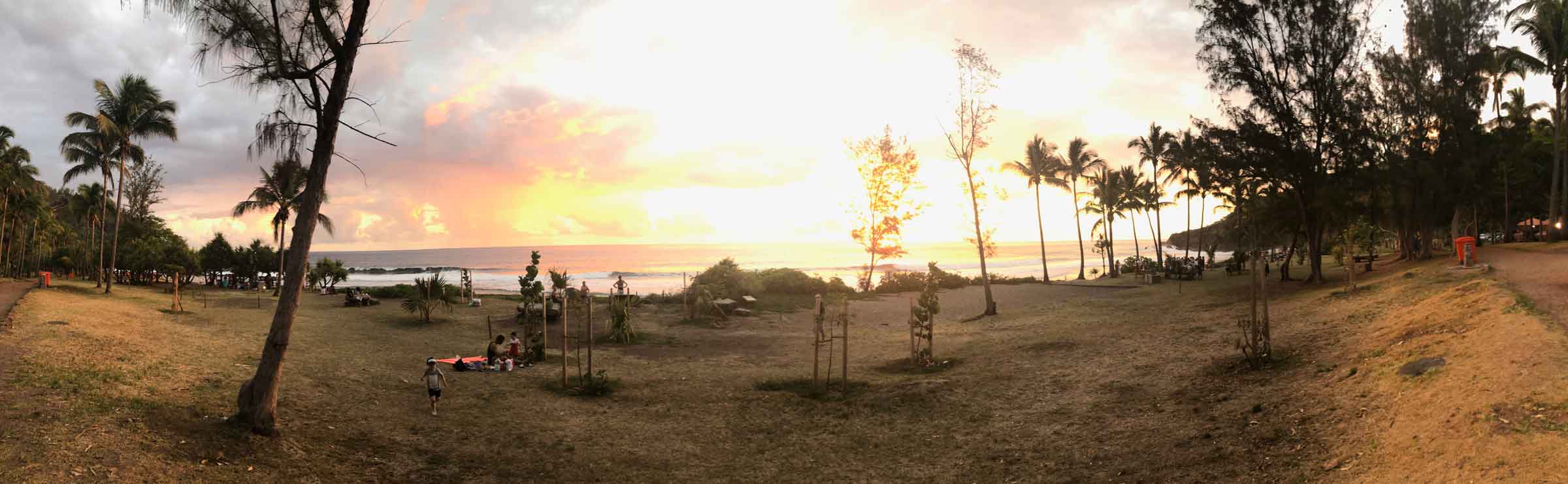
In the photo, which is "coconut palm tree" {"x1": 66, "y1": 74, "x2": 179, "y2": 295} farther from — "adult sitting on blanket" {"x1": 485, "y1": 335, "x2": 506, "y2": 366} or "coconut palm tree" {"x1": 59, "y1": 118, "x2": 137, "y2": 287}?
"adult sitting on blanket" {"x1": 485, "y1": 335, "x2": 506, "y2": 366}

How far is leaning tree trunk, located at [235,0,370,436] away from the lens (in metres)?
9.35

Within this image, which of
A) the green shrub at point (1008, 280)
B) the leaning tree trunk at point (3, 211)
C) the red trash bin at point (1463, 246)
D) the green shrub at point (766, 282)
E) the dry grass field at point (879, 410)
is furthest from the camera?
the green shrub at point (1008, 280)

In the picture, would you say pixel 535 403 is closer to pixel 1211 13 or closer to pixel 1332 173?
pixel 1211 13

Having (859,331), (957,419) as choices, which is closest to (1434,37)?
(859,331)

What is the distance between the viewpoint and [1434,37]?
1133 inches

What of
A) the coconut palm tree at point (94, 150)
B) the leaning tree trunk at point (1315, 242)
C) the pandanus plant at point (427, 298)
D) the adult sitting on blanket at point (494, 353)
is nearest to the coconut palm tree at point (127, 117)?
the coconut palm tree at point (94, 150)

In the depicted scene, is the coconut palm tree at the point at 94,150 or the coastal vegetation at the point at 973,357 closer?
the coastal vegetation at the point at 973,357

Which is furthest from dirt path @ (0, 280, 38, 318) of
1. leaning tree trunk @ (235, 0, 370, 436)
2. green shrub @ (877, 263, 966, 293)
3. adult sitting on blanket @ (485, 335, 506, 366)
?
green shrub @ (877, 263, 966, 293)

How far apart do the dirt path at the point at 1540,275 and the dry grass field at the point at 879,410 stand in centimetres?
48

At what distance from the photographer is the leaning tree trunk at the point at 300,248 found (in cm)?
935

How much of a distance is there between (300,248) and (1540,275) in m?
24.5

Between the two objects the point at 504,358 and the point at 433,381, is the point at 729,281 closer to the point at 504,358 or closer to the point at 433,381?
the point at 504,358

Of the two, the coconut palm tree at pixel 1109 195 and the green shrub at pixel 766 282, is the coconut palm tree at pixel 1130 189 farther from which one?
the green shrub at pixel 766 282

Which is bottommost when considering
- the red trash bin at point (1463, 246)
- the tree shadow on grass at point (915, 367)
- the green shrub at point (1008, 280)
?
the tree shadow on grass at point (915, 367)
